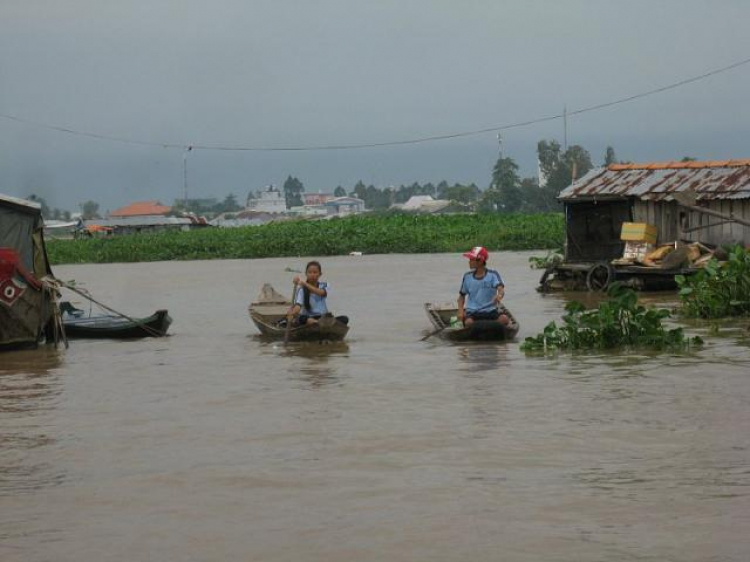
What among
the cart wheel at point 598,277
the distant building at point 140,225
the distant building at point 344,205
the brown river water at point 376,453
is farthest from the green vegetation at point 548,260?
the distant building at point 344,205

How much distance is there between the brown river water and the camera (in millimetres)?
6641

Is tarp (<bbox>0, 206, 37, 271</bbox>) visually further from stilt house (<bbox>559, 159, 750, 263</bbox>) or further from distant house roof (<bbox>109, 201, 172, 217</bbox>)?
distant house roof (<bbox>109, 201, 172, 217</bbox>)

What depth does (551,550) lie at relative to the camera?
633 cm

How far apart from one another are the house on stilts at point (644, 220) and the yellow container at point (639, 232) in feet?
0.06

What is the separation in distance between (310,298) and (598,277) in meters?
9.94

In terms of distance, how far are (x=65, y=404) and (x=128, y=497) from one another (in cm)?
456

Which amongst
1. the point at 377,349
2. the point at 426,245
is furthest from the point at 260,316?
the point at 426,245

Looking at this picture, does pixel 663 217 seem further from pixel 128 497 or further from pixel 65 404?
pixel 128 497

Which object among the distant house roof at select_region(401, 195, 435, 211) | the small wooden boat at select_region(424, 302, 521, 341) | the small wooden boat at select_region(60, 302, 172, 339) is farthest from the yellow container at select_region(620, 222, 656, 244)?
the distant house roof at select_region(401, 195, 435, 211)

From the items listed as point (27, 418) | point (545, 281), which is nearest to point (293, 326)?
point (27, 418)

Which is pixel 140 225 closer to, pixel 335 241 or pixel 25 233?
pixel 335 241

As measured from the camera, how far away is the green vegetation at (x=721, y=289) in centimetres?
1736

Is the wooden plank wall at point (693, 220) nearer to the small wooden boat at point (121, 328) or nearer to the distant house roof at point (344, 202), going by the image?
the small wooden boat at point (121, 328)

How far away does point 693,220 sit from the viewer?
23.8 meters
